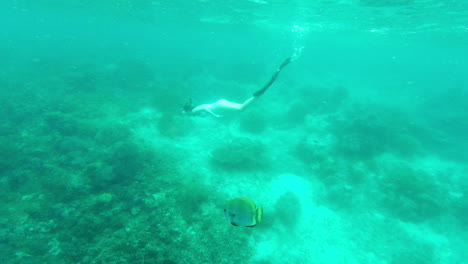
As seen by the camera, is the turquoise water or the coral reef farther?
the coral reef

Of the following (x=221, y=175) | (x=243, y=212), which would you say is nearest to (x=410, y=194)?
(x=221, y=175)

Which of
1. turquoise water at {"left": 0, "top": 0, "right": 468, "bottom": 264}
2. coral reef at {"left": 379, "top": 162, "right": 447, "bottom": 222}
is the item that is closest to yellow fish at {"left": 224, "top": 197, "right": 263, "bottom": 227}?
turquoise water at {"left": 0, "top": 0, "right": 468, "bottom": 264}

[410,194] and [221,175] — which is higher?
[221,175]

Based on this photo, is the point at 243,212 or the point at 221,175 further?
the point at 221,175

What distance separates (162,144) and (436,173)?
17.6 metres

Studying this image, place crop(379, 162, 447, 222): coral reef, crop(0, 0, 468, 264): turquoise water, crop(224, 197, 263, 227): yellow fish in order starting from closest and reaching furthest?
crop(224, 197, 263, 227): yellow fish → crop(0, 0, 468, 264): turquoise water → crop(379, 162, 447, 222): coral reef

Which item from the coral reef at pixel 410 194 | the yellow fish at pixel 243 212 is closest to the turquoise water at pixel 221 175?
the coral reef at pixel 410 194

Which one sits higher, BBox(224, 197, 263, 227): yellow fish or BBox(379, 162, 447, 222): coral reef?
BBox(224, 197, 263, 227): yellow fish

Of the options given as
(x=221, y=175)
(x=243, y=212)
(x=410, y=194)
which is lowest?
(x=410, y=194)

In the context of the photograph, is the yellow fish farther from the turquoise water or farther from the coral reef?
the coral reef

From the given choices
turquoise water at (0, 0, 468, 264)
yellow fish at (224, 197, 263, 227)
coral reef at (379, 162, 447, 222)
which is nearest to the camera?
yellow fish at (224, 197, 263, 227)

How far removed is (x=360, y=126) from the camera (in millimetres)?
18719

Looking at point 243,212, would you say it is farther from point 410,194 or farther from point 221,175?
point 410,194

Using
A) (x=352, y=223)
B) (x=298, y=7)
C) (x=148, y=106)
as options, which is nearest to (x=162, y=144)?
(x=148, y=106)
